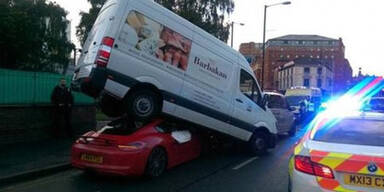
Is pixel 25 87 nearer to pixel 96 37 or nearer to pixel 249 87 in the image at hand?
pixel 96 37

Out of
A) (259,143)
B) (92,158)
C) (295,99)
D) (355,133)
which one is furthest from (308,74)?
(355,133)

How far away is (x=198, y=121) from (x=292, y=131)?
876 cm

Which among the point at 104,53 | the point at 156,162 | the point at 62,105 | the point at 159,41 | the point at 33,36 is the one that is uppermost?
the point at 33,36

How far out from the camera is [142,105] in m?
9.73

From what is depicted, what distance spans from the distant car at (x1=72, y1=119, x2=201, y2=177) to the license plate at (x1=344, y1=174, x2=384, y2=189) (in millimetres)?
4266

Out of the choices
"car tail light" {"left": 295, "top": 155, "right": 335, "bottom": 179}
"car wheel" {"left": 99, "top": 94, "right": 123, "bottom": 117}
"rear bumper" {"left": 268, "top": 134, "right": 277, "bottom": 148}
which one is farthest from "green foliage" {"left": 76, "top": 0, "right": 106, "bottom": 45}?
"car tail light" {"left": 295, "top": 155, "right": 335, "bottom": 179}

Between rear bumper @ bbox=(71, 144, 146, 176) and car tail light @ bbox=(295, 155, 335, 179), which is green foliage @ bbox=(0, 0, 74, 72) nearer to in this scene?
rear bumper @ bbox=(71, 144, 146, 176)

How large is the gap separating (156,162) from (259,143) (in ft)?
13.8

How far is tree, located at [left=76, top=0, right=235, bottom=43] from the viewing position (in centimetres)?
3741

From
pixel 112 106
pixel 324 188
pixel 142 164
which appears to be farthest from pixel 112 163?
pixel 324 188

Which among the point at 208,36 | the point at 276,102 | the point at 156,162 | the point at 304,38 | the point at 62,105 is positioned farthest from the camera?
the point at 304,38

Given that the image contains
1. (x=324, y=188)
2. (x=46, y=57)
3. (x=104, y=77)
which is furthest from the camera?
(x=46, y=57)

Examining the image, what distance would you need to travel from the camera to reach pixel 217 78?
1104 cm

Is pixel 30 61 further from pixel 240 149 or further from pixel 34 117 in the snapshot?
pixel 240 149
